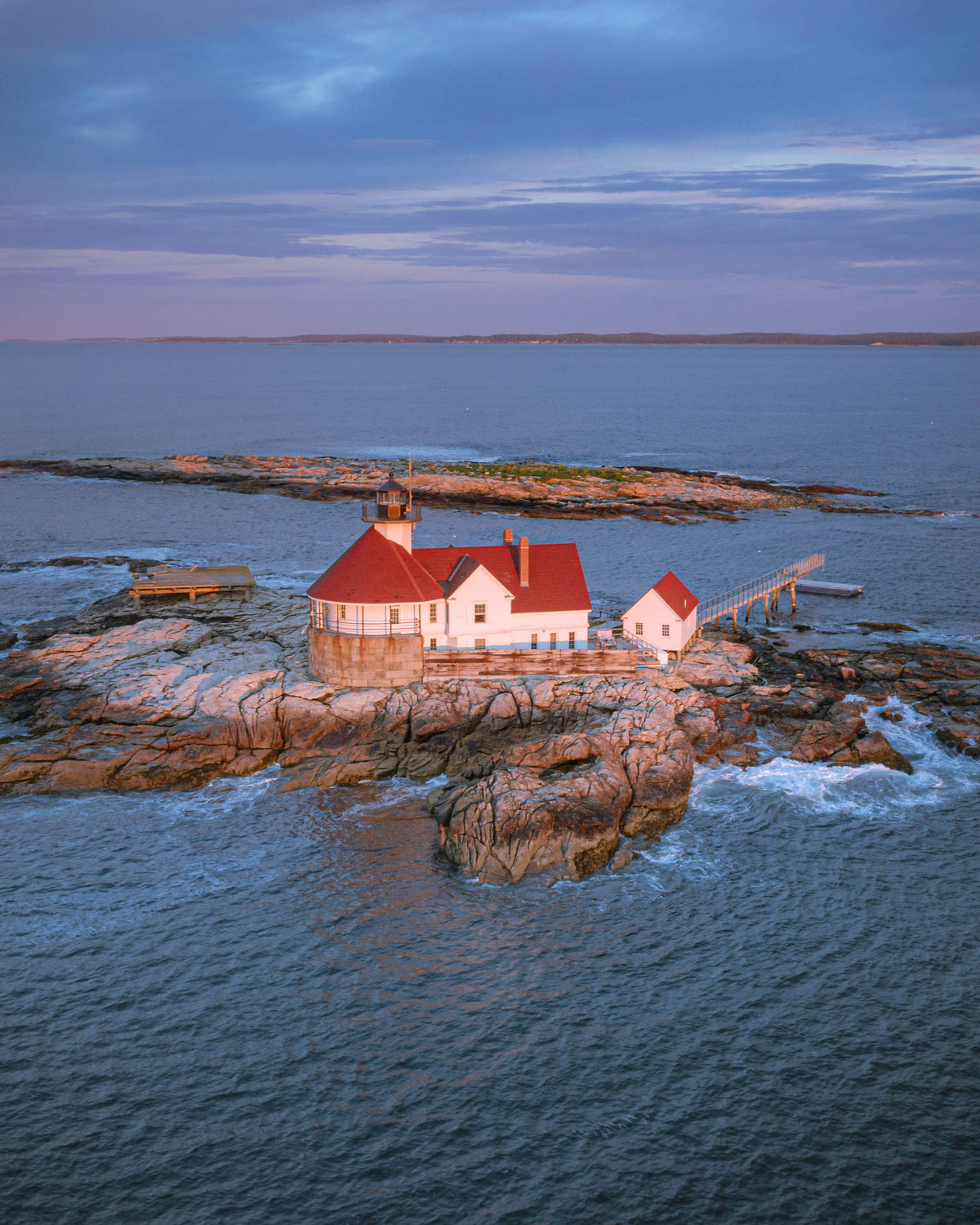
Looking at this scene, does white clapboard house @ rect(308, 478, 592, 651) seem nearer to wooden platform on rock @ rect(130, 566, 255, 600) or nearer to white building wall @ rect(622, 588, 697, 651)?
white building wall @ rect(622, 588, 697, 651)

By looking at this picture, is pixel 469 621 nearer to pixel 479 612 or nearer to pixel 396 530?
pixel 479 612

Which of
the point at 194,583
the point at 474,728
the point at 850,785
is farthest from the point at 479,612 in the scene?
the point at 194,583

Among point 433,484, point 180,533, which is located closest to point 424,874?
point 180,533

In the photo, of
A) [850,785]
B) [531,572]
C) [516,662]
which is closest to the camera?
[850,785]

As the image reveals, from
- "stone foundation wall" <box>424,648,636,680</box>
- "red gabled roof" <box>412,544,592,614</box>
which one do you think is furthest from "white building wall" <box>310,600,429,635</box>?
"red gabled roof" <box>412,544,592,614</box>

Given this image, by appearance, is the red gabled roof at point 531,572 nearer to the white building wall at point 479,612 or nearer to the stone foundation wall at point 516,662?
the white building wall at point 479,612
